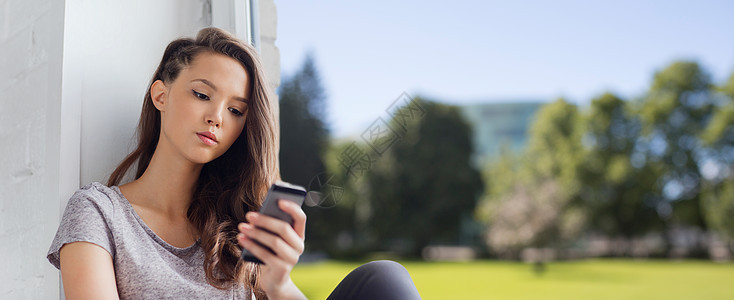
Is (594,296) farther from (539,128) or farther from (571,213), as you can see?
(539,128)

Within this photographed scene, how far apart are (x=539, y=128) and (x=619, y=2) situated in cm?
617

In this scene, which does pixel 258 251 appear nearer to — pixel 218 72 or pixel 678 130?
pixel 218 72

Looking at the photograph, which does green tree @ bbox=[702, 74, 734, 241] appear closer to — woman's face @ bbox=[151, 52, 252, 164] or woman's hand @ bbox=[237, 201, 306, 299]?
woman's face @ bbox=[151, 52, 252, 164]

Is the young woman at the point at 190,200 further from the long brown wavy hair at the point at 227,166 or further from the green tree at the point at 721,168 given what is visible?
the green tree at the point at 721,168

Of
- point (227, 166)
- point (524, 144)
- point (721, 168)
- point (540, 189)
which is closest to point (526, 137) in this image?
point (524, 144)

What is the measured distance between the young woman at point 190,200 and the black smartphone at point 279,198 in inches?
5.1

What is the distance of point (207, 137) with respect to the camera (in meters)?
1.02

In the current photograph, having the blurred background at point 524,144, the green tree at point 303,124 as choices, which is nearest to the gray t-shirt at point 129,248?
the blurred background at point 524,144

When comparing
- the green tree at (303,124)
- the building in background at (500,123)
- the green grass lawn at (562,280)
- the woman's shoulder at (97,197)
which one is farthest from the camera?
the building in background at (500,123)

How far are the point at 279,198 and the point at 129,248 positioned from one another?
398 mm

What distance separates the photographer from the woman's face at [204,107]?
1.02m

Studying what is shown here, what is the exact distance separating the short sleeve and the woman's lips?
0.19 metres

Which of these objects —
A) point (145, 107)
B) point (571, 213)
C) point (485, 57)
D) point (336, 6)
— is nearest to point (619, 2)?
point (485, 57)

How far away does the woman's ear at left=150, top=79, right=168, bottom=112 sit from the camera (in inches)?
42.8
